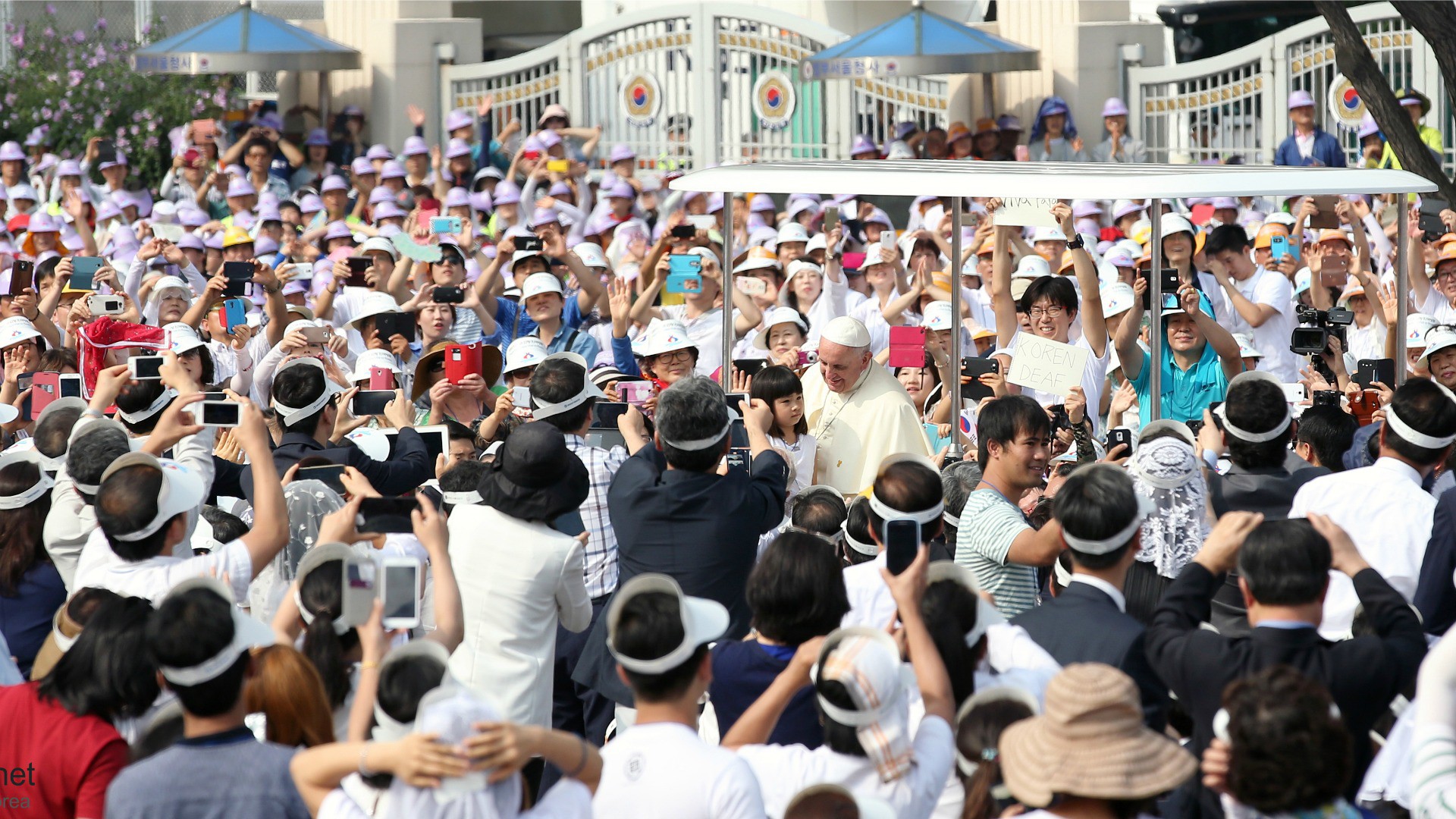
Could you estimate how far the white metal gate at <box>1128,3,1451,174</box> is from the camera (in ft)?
50.6

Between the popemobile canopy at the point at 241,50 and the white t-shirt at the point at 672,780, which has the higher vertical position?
the popemobile canopy at the point at 241,50

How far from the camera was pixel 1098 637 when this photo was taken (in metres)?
3.87

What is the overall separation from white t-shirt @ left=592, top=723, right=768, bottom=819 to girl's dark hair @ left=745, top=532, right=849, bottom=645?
44cm

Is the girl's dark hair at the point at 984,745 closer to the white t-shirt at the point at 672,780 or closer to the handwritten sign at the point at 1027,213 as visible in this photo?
the white t-shirt at the point at 672,780

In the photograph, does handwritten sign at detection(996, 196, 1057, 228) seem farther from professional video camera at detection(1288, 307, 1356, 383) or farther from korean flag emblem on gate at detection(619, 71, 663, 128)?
korean flag emblem on gate at detection(619, 71, 663, 128)

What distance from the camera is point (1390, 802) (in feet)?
11.6

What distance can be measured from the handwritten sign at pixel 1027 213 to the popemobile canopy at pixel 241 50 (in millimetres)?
11464

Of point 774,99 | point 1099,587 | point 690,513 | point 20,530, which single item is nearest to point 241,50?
point 774,99

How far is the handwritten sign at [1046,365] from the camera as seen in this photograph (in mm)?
Answer: 6578

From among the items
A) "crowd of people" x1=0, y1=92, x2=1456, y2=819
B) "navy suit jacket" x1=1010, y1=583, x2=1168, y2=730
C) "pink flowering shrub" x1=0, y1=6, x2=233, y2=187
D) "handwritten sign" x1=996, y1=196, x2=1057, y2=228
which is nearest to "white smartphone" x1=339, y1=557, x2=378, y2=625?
"crowd of people" x1=0, y1=92, x2=1456, y2=819

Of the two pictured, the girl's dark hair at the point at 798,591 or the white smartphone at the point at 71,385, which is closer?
the girl's dark hair at the point at 798,591

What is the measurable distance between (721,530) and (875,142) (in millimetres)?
12674

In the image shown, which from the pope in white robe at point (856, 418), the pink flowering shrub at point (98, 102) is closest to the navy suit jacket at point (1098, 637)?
the pope in white robe at point (856, 418)

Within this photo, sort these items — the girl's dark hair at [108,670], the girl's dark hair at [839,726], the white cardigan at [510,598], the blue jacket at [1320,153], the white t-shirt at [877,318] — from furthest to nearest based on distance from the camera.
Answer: the blue jacket at [1320,153] → the white t-shirt at [877,318] → the white cardigan at [510,598] → the girl's dark hair at [108,670] → the girl's dark hair at [839,726]
